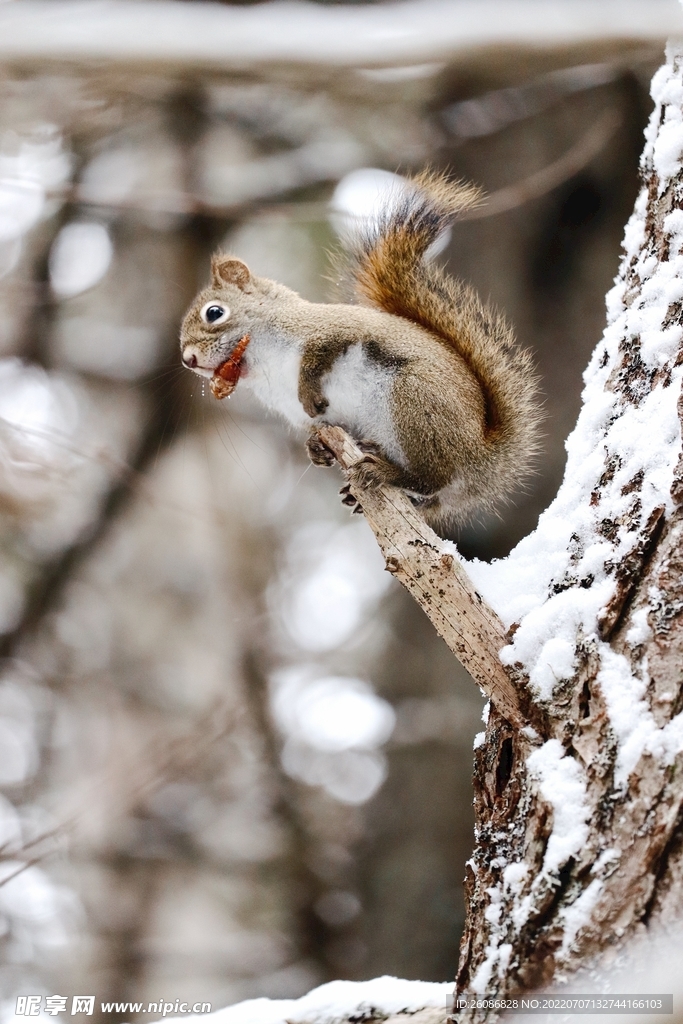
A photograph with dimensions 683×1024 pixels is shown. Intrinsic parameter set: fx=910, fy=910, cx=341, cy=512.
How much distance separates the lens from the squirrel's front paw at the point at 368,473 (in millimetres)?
1350

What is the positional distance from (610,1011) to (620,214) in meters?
2.97

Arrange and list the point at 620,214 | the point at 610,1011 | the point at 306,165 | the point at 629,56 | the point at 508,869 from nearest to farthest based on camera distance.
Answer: the point at 629,56 → the point at 610,1011 → the point at 508,869 → the point at 620,214 → the point at 306,165

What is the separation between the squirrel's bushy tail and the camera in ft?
5.05

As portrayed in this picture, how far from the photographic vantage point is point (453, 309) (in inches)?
63.1

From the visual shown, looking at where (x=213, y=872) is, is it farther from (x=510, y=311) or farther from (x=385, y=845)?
(x=510, y=311)

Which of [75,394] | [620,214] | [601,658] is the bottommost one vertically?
[601,658]

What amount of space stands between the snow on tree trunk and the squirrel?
281 mm

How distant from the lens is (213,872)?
131 inches

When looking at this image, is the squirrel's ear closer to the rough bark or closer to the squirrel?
the squirrel

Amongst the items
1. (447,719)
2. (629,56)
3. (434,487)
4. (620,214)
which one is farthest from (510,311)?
(629,56)

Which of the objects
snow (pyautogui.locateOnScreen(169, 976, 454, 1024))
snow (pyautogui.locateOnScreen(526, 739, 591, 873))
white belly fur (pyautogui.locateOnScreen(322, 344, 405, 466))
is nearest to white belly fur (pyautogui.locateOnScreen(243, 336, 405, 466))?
white belly fur (pyautogui.locateOnScreen(322, 344, 405, 466))

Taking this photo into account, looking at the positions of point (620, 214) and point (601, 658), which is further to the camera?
point (620, 214)

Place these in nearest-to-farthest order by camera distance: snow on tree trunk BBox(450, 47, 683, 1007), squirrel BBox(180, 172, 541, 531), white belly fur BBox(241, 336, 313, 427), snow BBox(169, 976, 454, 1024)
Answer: snow on tree trunk BBox(450, 47, 683, 1007) → snow BBox(169, 976, 454, 1024) → squirrel BBox(180, 172, 541, 531) → white belly fur BBox(241, 336, 313, 427)

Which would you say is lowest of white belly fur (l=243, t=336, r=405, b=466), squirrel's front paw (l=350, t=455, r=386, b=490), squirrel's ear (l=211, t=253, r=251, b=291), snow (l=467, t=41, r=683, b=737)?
snow (l=467, t=41, r=683, b=737)
